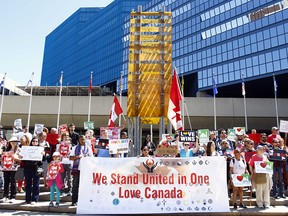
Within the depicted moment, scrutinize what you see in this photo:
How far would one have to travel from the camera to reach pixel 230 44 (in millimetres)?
53938

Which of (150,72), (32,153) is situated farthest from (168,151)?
(150,72)

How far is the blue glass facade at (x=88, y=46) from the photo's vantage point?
265ft

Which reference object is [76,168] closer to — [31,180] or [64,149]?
[31,180]

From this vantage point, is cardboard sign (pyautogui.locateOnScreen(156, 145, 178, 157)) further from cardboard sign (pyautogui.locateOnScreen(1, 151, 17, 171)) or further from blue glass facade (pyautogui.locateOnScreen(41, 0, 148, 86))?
blue glass facade (pyautogui.locateOnScreen(41, 0, 148, 86))

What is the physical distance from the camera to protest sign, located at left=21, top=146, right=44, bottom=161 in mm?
8570

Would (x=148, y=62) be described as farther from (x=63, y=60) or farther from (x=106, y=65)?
(x=63, y=60)

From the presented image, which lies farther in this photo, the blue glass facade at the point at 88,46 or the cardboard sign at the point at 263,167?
the blue glass facade at the point at 88,46

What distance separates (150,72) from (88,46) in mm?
81142

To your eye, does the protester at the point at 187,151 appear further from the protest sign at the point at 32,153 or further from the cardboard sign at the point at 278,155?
the protest sign at the point at 32,153

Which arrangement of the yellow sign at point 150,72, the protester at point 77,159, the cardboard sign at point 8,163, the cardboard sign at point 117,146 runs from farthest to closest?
the yellow sign at point 150,72 < the cardboard sign at point 117,146 < the cardboard sign at point 8,163 < the protester at point 77,159

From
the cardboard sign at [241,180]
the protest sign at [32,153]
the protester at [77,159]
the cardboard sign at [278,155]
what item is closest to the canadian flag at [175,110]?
the cardboard sign at [278,155]

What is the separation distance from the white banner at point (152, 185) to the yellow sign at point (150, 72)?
720cm

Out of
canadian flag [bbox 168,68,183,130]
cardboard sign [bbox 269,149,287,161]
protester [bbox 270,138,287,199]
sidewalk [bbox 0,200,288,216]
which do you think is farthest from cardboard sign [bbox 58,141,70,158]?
protester [bbox 270,138,287,199]

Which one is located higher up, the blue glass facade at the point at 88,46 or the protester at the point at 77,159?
the blue glass facade at the point at 88,46
